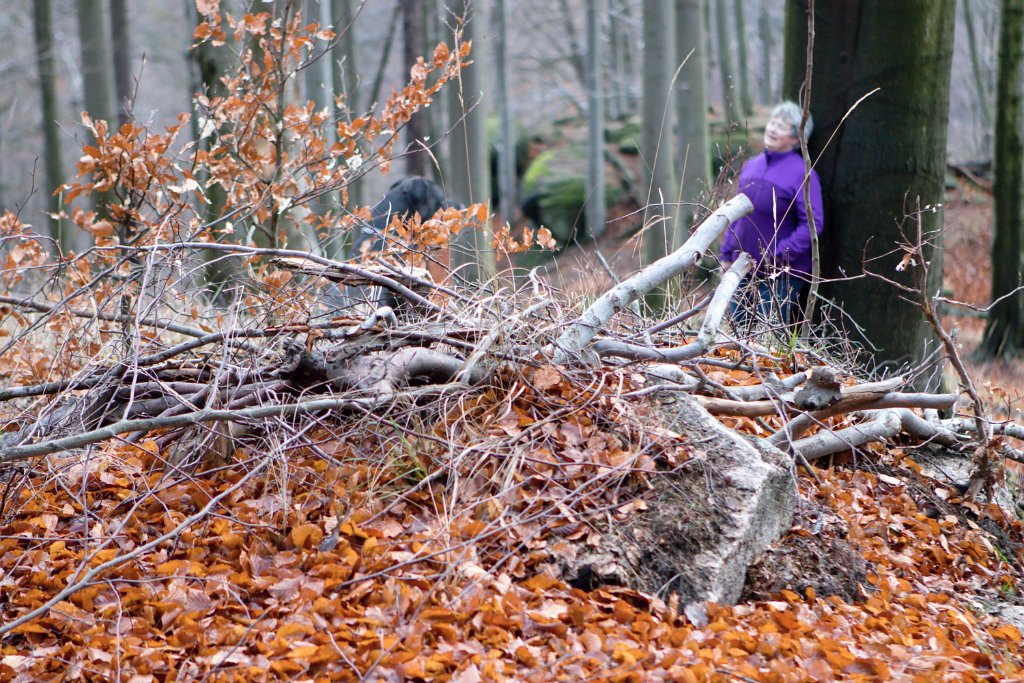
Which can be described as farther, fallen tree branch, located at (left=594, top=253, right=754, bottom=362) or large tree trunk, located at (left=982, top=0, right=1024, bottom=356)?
large tree trunk, located at (left=982, top=0, right=1024, bottom=356)

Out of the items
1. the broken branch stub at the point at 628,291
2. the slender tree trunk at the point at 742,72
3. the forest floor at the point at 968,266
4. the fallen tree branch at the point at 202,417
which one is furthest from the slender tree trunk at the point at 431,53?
the fallen tree branch at the point at 202,417

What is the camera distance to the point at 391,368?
3250 mm

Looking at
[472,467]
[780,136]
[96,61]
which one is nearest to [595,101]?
[96,61]

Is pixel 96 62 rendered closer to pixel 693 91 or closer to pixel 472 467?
pixel 693 91

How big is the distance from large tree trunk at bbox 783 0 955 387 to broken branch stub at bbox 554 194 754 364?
1746 millimetres

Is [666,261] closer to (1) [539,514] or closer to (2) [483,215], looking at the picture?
(2) [483,215]

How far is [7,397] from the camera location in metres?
3.29

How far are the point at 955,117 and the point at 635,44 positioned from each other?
13549 mm

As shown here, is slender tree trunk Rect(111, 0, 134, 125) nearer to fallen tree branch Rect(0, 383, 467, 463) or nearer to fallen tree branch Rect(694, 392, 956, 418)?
fallen tree branch Rect(0, 383, 467, 463)

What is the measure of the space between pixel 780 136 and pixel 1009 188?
490cm

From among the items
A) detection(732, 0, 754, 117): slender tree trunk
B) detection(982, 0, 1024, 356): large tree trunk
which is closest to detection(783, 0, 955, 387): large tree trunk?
detection(982, 0, 1024, 356): large tree trunk

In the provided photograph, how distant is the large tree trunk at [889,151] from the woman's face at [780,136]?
10.6 inches

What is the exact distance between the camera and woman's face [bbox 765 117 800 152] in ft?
17.9

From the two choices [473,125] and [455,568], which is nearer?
[455,568]
